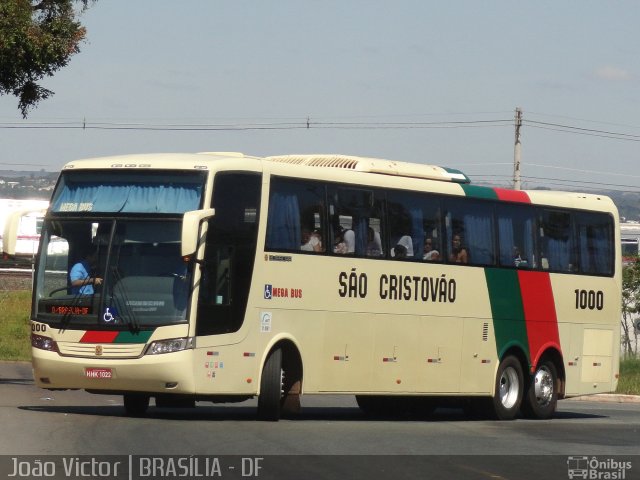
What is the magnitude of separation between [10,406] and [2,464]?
23.8ft

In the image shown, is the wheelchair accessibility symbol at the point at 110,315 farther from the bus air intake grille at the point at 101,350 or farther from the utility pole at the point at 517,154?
the utility pole at the point at 517,154

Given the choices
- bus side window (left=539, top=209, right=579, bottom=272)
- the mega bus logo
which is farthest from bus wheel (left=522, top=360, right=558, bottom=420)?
the mega bus logo

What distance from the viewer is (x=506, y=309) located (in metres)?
21.3

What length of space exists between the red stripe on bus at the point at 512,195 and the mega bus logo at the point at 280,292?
16.7ft

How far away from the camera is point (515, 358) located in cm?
2167

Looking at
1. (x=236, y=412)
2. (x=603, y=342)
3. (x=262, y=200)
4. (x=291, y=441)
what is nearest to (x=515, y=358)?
(x=603, y=342)

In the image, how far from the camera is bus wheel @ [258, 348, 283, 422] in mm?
17266

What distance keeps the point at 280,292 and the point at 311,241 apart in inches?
39.5

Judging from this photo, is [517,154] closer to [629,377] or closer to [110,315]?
[629,377]

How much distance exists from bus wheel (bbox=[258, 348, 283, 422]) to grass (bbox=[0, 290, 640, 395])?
1610cm

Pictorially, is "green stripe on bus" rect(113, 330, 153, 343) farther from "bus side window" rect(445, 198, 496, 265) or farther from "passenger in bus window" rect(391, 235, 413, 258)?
"bus side window" rect(445, 198, 496, 265)

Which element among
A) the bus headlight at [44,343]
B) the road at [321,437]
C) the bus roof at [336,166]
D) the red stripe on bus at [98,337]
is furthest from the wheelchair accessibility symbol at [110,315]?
the bus roof at [336,166]

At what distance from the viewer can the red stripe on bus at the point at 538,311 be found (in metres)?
21.7

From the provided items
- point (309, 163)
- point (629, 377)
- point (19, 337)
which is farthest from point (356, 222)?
point (19, 337)
